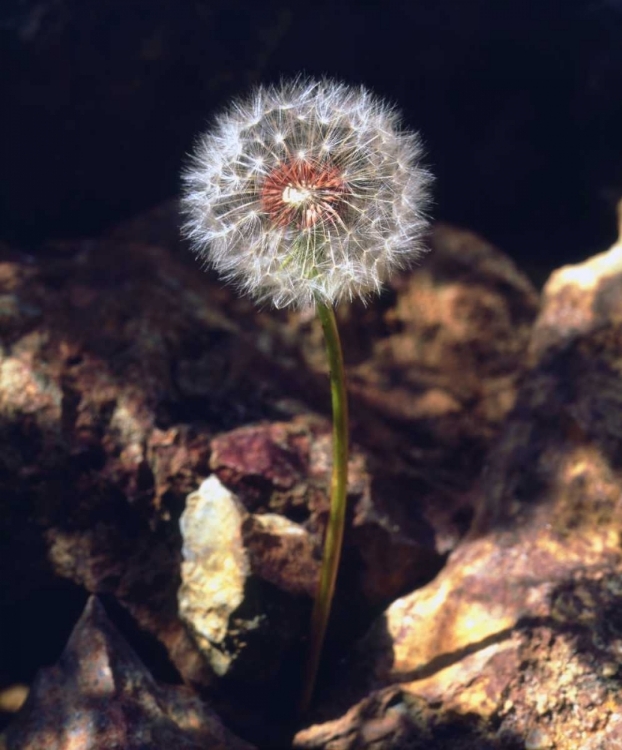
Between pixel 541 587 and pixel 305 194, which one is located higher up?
pixel 305 194

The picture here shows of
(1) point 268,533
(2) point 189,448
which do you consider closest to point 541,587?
(1) point 268,533

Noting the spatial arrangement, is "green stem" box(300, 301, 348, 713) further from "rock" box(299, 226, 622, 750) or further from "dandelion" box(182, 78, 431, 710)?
"rock" box(299, 226, 622, 750)

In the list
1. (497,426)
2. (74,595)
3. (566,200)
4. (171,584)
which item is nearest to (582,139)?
(566,200)

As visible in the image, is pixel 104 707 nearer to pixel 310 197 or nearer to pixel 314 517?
pixel 314 517

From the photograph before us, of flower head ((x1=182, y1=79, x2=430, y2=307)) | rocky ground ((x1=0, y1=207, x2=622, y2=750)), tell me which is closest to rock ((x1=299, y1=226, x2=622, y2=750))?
rocky ground ((x1=0, y1=207, x2=622, y2=750))

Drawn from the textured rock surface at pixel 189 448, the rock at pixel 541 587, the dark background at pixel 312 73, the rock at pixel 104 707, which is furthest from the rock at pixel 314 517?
the dark background at pixel 312 73

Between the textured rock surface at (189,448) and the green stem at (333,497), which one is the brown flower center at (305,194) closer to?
the green stem at (333,497)

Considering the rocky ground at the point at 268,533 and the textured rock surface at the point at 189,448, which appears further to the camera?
the textured rock surface at the point at 189,448
